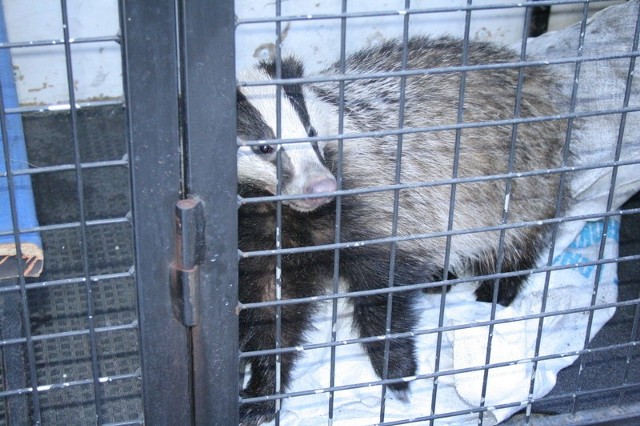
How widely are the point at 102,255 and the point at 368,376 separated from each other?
0.97 m

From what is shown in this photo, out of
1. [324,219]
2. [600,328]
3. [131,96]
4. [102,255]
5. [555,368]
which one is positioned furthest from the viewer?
[102,255]

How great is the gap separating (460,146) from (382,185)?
314mm

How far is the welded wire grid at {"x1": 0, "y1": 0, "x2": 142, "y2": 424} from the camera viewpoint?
5.01 feet

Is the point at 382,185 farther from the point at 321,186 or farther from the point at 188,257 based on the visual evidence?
the point at 188,257

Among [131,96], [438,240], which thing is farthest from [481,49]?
[131,96]

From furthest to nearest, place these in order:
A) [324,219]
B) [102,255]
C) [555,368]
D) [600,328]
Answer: [102,255] → [600,328] → [555,368] → [324,219]

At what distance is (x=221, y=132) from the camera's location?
4.73ft

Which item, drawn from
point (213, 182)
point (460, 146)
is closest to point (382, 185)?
point (460, 146)

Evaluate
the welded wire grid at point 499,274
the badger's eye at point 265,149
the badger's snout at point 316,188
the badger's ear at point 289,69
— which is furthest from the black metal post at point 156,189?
the badger's ear at point 289,69

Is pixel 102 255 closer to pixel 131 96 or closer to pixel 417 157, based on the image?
pixel 417 157

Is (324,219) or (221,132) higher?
(221,132)

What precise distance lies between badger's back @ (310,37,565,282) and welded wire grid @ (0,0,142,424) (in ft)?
2.51

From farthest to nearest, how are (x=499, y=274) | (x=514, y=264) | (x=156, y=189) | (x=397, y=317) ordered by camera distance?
1. (x=514, y=264)
2. (x=397, y=317)
3. (x=499, y=274)
4. (x=156, y=189)

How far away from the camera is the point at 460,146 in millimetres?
2416
